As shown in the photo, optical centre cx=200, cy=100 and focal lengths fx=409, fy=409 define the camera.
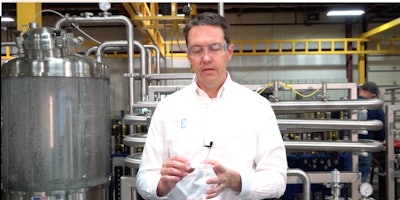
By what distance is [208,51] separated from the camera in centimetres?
123

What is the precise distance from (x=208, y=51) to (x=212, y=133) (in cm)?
26

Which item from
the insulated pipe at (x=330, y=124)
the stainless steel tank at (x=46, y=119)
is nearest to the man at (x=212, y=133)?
the stainless steel tank at (x=46, y=119)

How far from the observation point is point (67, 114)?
1.58 metres

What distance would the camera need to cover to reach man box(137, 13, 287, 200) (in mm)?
1241

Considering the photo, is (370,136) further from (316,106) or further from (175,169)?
(175,169)

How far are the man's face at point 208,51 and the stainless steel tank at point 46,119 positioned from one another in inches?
23.0

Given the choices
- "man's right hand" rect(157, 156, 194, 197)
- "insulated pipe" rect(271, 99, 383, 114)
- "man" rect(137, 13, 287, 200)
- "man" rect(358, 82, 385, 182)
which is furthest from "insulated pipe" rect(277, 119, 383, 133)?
"man" rect(358, 82, 385, 182)

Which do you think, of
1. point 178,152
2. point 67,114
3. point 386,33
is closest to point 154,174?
point 178,152

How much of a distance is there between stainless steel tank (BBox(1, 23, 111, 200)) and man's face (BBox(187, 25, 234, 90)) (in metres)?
0.58

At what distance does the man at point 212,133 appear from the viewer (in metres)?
1.24

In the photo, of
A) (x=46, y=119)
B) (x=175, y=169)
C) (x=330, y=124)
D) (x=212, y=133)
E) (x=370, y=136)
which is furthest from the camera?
(x=370, y=136)

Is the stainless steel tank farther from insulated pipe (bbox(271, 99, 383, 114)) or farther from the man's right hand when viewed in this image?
insulated pipe (bbox(271, 99, 383, 114))

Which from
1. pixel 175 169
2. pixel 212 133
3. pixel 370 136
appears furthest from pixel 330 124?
pixel 370 136

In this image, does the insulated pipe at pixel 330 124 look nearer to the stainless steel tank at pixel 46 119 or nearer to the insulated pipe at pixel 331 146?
the insulated pipe at pixel 331 146
